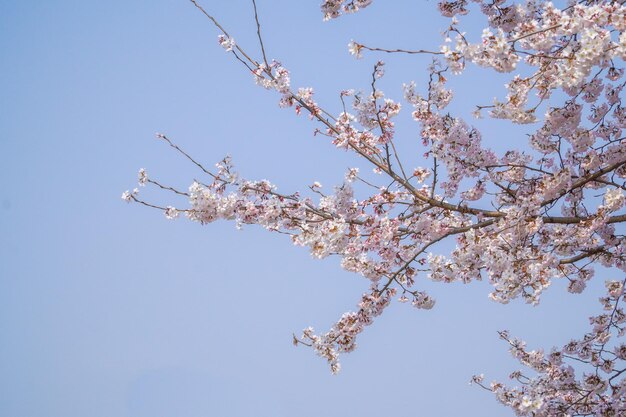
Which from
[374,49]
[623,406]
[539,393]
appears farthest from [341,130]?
[623,406]

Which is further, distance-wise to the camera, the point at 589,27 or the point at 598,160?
the point at 598,160

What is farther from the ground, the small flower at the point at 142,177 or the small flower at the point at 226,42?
the small flower at the point at 226,42

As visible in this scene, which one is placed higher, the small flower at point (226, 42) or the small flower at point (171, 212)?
the small flower at point (226, 42)

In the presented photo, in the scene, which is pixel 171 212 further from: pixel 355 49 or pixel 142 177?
pixel 355 49

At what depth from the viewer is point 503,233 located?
21.9 feet

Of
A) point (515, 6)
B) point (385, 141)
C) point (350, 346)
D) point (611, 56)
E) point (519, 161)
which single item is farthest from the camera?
point (350, 346)

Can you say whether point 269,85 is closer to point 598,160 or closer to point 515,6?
point 515,6

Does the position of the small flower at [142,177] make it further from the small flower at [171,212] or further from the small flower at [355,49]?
the small flower at [355,49]

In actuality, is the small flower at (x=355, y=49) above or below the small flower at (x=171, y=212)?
above

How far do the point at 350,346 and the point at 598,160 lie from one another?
3715mm

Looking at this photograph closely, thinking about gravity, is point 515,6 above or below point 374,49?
above

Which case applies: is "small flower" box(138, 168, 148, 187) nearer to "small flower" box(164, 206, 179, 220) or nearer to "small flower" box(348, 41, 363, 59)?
"small flower" box(164, 206, 179, 220)

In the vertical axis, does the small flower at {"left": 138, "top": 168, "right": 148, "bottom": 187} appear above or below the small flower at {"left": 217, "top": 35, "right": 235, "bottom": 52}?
below

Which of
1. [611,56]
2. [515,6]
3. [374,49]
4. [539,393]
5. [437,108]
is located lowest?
[539,393]
